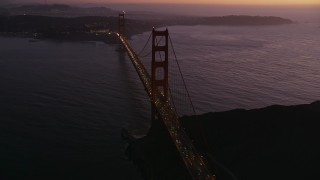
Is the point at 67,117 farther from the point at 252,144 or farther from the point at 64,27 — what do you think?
the point at 64,27

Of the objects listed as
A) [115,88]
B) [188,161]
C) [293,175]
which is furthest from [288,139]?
[115,88]

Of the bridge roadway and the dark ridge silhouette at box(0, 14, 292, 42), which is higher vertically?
the dark ridge silhouette at box(0, 14, 292, 42)

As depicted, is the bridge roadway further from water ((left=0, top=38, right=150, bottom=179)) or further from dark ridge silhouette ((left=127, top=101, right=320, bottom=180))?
water ((left=0, top=38, right=150, bottom=179))

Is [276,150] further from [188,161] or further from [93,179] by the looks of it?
[93,179]

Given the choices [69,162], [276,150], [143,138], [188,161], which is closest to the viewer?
[188,161]

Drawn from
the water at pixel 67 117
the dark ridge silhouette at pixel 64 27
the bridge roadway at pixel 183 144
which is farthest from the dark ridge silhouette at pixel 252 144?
the dark ridge silhouette at pixel 64 27

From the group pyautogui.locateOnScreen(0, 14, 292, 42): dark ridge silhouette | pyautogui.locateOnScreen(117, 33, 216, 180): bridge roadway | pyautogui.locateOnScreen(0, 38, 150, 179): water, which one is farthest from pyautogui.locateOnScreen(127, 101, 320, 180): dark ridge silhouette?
pyautogui.locateOnScreen(0, 14, 292, 42): dark ridge silhouette
